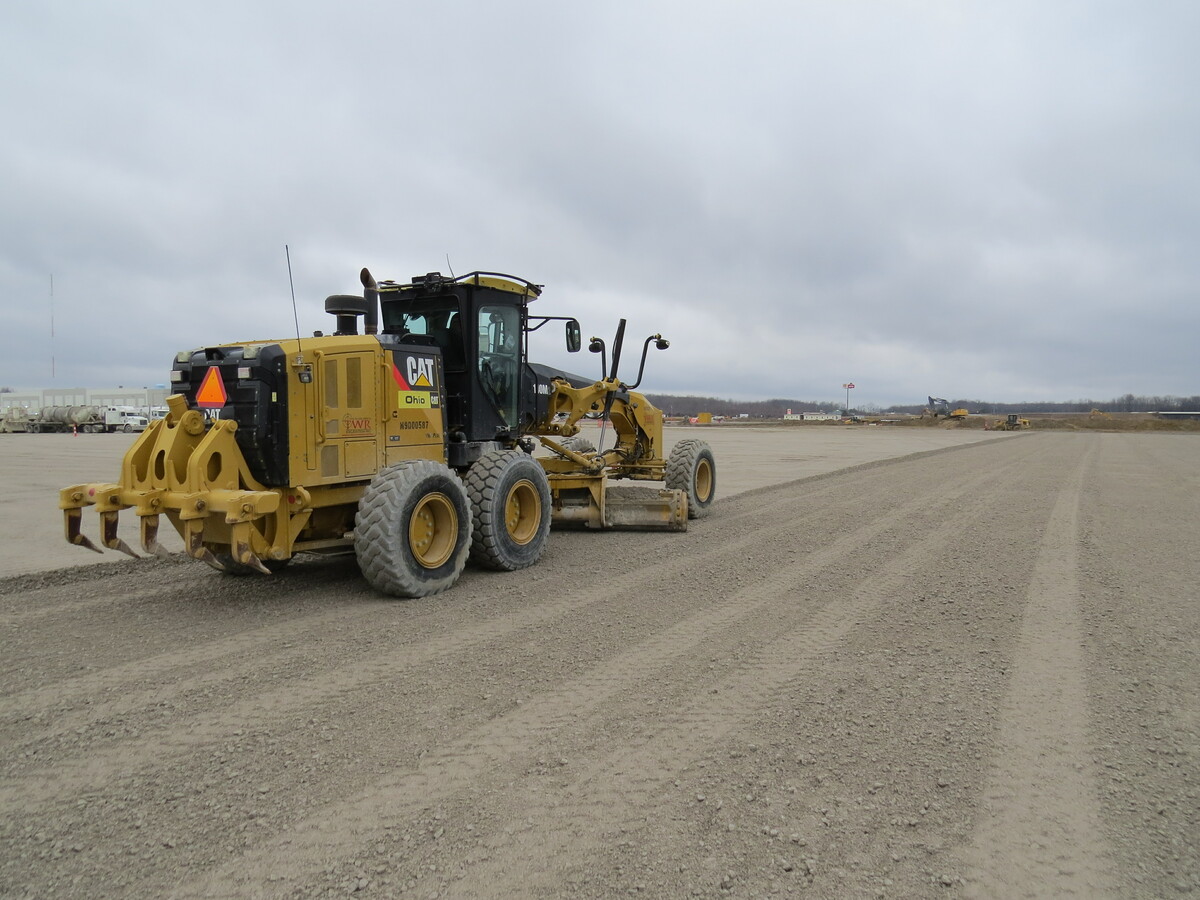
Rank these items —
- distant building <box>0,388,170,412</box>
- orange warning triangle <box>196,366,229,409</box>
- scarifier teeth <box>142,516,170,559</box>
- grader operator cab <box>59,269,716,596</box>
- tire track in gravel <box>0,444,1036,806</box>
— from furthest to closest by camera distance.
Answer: distant building <box>0,388,170,412</box>, orange warning triangle <box>196,366,229,409</box>, grader operator cab <box>59,269,716,596</box>, scarifier teeth <box>142,516,170,559</box>, tire track in gravel <box>0,444,1036,806</box>

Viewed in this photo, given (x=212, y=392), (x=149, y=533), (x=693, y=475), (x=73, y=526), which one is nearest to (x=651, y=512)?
(x=693, y=475)

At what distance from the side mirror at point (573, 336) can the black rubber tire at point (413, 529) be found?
10.9ft

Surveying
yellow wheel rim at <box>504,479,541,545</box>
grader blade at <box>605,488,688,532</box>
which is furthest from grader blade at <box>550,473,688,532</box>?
yellow wheel rim at <box>504,479,541,545</box>

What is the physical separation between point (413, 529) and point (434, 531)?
0.30 m

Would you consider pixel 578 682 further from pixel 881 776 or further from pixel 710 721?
pixel 881 776

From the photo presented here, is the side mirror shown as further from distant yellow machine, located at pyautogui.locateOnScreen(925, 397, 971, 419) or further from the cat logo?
distant yellow machine, located at pyautogui.locateOnScreen(925, 397, 971, 419)

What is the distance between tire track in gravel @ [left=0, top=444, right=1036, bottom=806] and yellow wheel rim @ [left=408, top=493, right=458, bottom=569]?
0.95m

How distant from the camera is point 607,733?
13.6 feet

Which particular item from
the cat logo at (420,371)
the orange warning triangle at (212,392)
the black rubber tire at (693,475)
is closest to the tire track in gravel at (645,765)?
the cat logo at (420,371)

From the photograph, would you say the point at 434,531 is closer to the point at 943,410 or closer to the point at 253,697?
the point at 253,697

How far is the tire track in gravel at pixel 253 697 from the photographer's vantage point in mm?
3666

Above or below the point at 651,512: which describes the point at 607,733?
below

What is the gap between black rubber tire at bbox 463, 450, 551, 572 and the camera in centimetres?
800

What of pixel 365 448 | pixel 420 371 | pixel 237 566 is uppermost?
pixel 420 371
